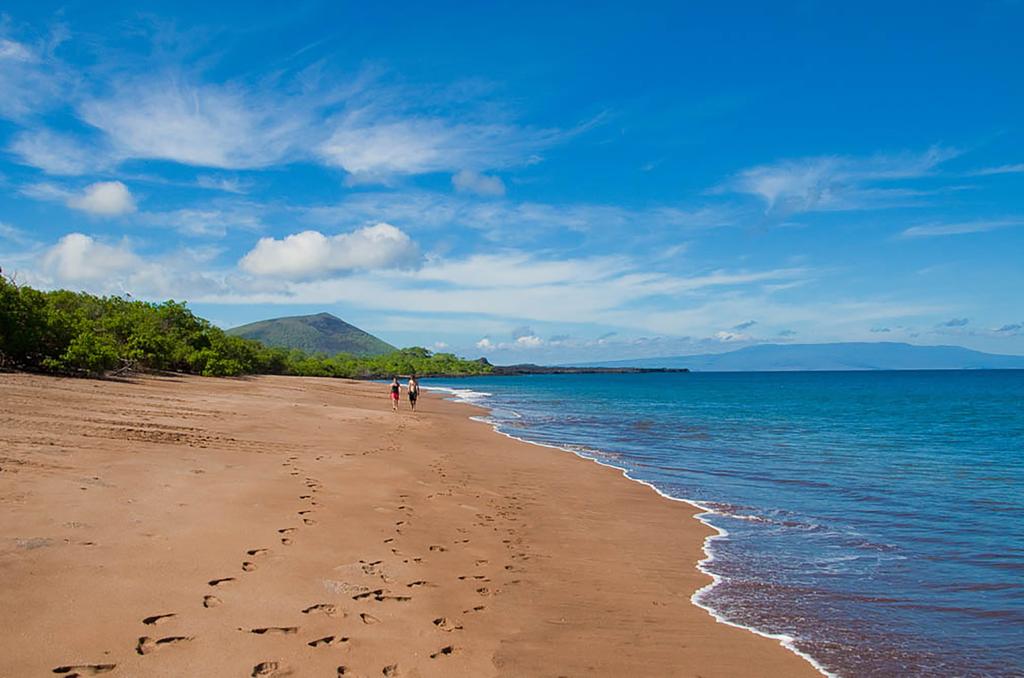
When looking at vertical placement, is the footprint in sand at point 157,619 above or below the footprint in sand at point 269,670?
above

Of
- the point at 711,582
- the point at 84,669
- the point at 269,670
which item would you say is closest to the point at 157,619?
the point at 84,669

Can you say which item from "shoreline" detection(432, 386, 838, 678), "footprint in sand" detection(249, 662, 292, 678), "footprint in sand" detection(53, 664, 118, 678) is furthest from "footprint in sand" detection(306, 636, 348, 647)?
"shoreline" detection(432, 386, 838, 678)

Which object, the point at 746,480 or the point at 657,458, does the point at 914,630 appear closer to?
the point at 746,480

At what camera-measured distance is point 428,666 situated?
5.21 metres

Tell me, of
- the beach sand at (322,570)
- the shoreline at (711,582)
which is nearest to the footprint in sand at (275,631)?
the beach sand at (322,570)

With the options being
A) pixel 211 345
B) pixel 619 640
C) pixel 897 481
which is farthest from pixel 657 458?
pixel 211 345

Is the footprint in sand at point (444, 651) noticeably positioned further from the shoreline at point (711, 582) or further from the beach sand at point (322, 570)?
the shoreline at point (711, 582)

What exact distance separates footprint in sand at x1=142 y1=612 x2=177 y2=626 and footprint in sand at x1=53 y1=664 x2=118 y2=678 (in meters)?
0.73

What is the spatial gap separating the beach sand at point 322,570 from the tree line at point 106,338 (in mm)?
12484

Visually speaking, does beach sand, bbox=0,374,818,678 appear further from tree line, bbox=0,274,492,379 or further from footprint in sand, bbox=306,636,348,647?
tree line, bbox=0,274,492,379

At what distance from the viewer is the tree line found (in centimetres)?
2480

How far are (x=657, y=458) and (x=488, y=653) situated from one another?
56.4 feet

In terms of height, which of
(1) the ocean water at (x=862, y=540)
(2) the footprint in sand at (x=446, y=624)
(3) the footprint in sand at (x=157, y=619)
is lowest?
(1) the ocean water at (x=862, y=540)

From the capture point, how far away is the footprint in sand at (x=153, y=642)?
4832 millimetres
